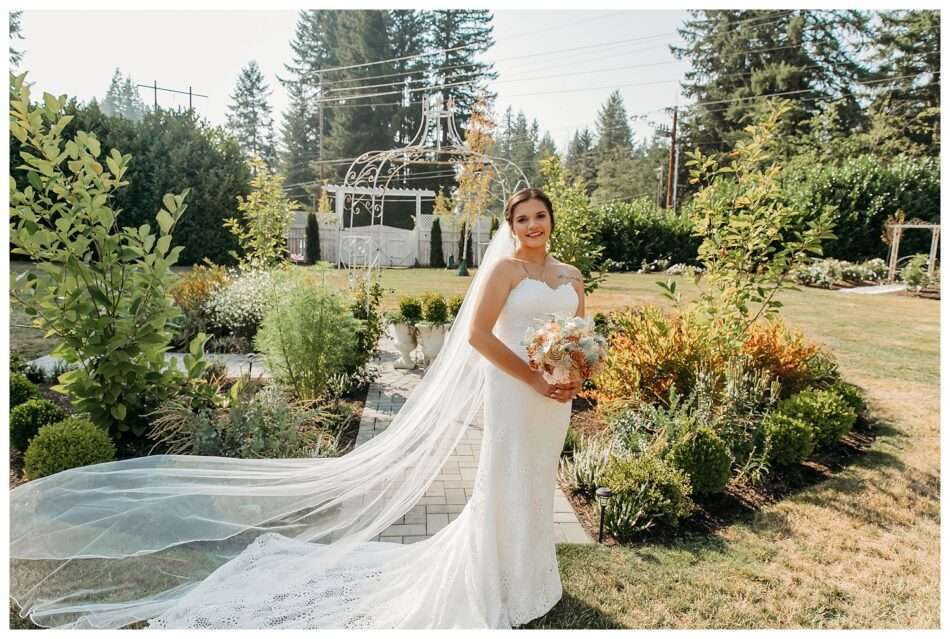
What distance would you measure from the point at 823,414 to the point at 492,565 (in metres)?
4.15

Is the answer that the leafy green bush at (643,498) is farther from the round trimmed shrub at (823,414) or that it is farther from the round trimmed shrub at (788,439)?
the round trimmed shrub at (823,414)

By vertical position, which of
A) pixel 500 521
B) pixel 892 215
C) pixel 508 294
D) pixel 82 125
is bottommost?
pixel 500 521

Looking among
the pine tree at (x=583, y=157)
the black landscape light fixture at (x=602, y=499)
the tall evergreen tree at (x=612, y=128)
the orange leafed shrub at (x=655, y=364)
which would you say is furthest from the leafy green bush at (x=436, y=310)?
the tall evergreen tree at (x=612, y=128)

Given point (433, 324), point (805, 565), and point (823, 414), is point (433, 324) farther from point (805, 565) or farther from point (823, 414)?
point (805, 565)

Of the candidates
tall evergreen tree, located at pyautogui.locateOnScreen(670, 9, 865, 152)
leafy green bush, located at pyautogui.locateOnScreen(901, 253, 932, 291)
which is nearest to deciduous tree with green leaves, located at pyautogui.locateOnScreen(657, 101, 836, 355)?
leafy green bush, located at pyautogui.locateOnScreen(901, 253, 932, 291)

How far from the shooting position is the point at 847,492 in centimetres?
521

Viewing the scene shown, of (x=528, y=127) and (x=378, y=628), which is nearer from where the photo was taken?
(x=378, y=628)

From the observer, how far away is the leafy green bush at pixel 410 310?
29.3 feet

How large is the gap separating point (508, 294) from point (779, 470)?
3.66 meters

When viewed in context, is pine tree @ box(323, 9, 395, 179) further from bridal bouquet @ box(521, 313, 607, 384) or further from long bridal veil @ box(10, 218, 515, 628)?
bridal bouquet @ box(521, 313, 607, 384)

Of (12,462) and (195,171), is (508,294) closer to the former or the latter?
(12,462)

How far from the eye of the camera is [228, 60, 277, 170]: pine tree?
4822 cm

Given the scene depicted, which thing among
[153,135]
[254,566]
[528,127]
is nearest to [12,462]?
[254,566]

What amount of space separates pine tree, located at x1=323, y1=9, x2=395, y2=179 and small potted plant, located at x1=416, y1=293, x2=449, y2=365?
30.2 m
